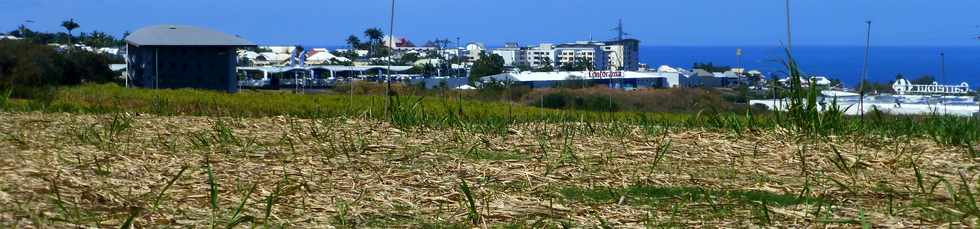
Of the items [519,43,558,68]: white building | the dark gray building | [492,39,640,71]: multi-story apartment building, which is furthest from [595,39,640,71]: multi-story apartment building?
the dark gray building

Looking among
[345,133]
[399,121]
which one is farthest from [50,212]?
[399,121]

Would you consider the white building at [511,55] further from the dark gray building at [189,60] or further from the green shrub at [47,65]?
the green shrub at [47,65]

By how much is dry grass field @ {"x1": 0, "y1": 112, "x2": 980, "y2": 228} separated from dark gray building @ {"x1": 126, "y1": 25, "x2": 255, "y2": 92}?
19.2m

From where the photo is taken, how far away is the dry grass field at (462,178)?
3582 millimetres

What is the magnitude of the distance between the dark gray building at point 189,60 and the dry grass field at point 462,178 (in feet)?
63.0

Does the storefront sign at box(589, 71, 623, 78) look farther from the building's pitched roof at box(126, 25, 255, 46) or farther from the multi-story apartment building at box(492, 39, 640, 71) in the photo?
the building's pitched roof at box(126, 25, 255, 46)

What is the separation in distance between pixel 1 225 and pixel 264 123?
406 cm

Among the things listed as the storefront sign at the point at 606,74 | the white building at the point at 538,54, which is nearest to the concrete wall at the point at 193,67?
the storefront sign at the point at 606,74

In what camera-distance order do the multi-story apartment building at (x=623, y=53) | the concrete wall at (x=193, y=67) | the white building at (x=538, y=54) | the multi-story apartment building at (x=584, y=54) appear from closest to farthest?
the multi-story apartment building at (x=623, y=53) < the concrete wall at (x=193, y=67) < the multi-story apartment building at (x=584, y=54) < the white building at (x=538, y=54)

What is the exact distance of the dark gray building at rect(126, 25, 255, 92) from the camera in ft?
83.4

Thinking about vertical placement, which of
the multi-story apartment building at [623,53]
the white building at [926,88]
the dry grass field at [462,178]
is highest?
the multi-story apartment building at [623,53]

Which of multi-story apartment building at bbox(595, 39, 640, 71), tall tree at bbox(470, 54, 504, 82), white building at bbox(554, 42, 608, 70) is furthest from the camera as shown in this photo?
white building at bbox(554, 42, 608, 70)

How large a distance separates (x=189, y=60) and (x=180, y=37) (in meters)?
0.52

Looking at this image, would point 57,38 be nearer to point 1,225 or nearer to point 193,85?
point 193,85
